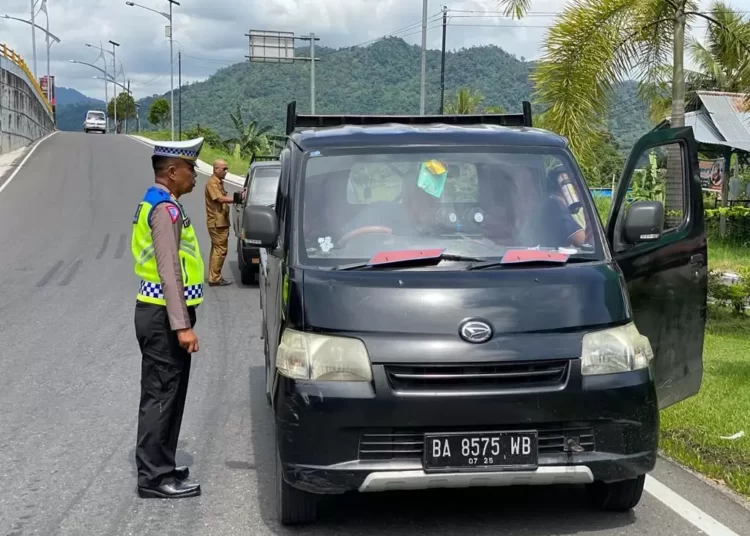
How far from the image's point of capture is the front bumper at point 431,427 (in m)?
4.34

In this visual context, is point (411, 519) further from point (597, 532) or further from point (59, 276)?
point (59, 276)

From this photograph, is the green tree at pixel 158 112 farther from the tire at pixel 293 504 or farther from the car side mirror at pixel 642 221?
the tire at pixel 293 504

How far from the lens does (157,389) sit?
208 inches

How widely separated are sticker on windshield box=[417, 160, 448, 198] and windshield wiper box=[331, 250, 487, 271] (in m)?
0.51

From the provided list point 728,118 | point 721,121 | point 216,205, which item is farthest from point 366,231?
point 728,118

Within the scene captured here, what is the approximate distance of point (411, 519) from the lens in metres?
4.98

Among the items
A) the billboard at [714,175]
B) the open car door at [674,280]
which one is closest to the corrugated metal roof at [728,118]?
the billboard at [714,175]

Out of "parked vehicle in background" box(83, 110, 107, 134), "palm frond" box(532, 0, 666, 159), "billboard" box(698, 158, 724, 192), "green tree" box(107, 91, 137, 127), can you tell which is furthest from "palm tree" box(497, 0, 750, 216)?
"green tree" box(107, 91, 137, 127)

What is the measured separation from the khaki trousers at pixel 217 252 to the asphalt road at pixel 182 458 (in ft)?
3.09

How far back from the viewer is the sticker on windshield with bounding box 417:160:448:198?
211 inches

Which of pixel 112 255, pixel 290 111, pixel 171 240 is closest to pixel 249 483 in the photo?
pixel 171 240

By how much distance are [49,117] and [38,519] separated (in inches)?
2723

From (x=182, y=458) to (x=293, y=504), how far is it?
A: 1536 millimetres

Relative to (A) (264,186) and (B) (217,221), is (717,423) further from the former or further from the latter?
(A) (264,186)
